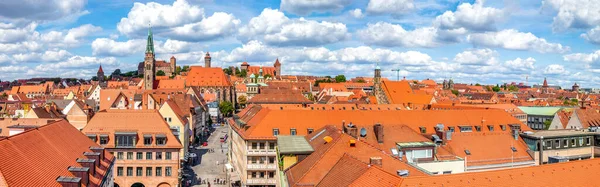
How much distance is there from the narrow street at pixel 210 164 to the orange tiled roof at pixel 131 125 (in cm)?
982

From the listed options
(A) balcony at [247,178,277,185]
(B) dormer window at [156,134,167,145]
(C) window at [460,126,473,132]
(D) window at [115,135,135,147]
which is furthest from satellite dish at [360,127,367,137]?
(D) window at [115,135,135,147]

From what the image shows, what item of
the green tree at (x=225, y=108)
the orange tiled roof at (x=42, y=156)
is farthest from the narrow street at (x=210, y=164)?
the green tree at (x=225, y=108)

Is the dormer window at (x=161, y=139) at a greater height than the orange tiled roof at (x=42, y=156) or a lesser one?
lesser

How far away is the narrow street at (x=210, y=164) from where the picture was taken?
74963 mm

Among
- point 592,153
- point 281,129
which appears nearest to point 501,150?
point 592,153

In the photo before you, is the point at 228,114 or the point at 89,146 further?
the point at 228,114

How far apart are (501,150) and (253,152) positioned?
29.6 m

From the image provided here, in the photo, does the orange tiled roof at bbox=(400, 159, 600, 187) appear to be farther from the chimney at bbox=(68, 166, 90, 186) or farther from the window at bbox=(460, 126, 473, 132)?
the window at bbox=(460, 126, 473, 132)

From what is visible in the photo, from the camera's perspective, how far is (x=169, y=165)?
64.7 m

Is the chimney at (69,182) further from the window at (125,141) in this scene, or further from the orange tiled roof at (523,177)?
the window at (125,141)

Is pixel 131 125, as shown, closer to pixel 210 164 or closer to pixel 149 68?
pixel 210 164

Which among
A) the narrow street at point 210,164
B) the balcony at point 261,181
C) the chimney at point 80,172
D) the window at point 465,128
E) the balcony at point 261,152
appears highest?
the chimney at point 80,172

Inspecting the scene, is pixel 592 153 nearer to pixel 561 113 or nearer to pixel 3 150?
pixel 561 113

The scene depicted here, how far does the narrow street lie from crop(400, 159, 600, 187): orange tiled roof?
5046 centimetres
